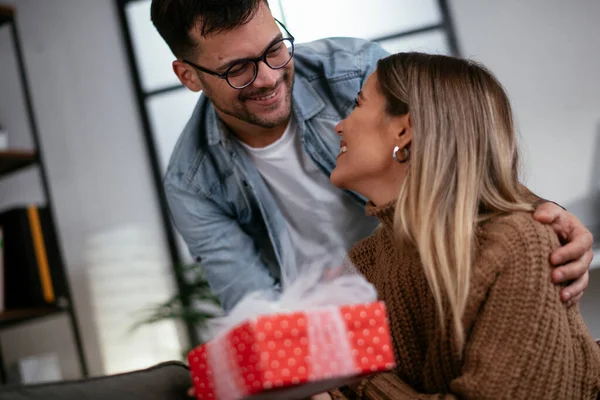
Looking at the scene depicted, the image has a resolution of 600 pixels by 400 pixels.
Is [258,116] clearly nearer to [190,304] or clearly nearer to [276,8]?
[276,8]

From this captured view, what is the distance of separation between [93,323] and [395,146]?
7.09ft

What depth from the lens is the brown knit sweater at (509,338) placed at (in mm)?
959

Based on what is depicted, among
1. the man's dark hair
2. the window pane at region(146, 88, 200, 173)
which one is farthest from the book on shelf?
the man's dark hair

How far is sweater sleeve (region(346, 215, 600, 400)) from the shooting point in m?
0.96

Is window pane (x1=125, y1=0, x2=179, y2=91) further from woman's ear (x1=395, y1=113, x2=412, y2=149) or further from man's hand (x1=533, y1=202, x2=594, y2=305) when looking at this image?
man's hand (x1=533, y1=202, x2=594, y2=305)

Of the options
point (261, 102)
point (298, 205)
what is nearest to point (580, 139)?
point (298, 205)

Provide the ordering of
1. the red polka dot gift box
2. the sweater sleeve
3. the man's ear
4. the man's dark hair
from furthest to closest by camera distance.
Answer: the man's ear
the man's dark hair
the sweater sleeve
the red polka dot gift box

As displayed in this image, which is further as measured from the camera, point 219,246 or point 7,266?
point 7,266

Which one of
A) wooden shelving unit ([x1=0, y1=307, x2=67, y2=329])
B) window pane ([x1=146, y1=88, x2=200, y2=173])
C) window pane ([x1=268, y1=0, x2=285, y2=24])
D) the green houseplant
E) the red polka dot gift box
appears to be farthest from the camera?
window pane ([x1=146, y1=88, x2=200, y2=173])

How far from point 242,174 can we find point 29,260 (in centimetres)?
103

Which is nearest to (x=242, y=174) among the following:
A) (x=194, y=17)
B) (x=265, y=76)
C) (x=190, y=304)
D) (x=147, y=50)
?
(x=265, y=76)

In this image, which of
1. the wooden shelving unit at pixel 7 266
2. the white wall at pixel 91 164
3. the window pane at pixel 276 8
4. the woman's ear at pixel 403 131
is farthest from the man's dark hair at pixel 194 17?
the white wall at pixel 91 164

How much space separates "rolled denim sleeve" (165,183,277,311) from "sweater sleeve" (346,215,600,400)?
704 mm

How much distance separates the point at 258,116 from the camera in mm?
1498
